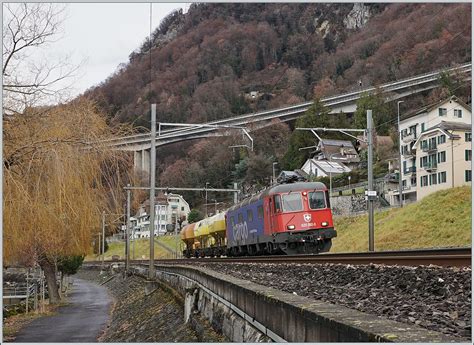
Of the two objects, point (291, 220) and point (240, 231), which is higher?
point (291, 220)

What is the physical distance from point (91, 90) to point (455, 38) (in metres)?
71.8

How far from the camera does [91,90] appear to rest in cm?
1212

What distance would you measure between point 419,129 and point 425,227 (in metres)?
26.0

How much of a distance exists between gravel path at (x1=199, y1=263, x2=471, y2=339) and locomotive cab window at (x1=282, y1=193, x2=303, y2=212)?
9.64 m

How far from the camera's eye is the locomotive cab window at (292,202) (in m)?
24.3

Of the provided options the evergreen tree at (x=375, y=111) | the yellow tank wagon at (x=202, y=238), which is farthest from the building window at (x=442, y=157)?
the yellow tank wagon at (x=202, y=238)

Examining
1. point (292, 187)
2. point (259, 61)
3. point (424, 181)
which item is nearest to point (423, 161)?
point (424, 181)

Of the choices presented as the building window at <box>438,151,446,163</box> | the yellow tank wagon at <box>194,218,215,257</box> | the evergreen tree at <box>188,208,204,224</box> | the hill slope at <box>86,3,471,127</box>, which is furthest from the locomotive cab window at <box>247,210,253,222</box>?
the evergreen tree at <box>188,208,204,224</box>

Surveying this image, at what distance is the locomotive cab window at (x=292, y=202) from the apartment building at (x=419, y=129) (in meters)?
29.0

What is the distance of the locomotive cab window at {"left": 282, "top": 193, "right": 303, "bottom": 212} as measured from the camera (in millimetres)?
24281

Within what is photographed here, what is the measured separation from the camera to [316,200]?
25031mm

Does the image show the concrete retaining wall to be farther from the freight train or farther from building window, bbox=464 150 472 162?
building window, bbox=464 150 472 162

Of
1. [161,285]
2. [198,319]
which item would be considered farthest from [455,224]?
[198,319]

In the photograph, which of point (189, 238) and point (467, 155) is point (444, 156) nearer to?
point (467, 155)
